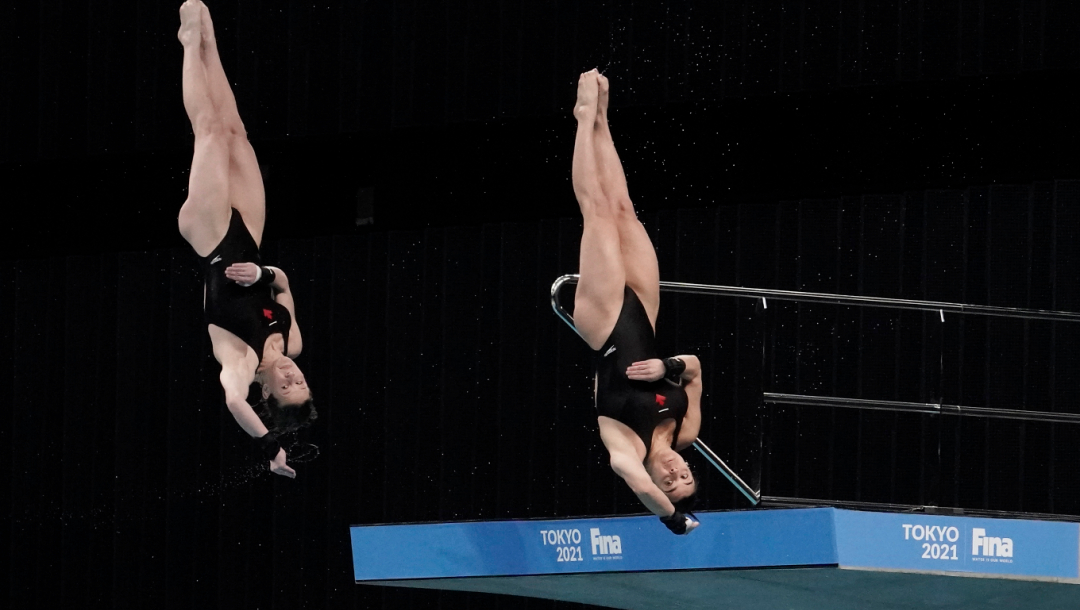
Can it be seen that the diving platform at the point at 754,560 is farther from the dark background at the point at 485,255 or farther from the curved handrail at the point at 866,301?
the curved handrail at the point at 866,301

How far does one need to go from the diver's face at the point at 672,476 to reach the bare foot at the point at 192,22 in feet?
8.54

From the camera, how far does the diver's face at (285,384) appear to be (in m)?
6.41

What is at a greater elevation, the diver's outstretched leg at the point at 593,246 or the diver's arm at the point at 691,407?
the diver's outstretched leg at the point at 593,246

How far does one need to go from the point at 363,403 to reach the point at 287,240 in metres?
1.19

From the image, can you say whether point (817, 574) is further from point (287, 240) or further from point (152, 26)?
point (152, 26)

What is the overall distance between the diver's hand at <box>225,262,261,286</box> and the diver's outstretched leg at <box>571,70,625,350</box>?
133 cm

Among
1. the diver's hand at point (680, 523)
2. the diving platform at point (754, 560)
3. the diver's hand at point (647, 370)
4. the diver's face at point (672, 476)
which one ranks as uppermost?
the diver's hand at point (647, 370)

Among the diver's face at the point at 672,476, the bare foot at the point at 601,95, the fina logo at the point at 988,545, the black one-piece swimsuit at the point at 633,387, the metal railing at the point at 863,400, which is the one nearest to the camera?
the fina logo at the point at 988,545

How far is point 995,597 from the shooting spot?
262 inches

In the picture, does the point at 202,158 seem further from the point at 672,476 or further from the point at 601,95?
the point at 672,476

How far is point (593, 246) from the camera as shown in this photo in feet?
21.6

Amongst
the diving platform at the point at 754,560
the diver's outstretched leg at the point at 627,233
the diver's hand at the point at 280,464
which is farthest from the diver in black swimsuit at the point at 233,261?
the diver's outstretched leg at the point at 627,233

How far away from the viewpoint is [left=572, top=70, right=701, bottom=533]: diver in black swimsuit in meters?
6.35

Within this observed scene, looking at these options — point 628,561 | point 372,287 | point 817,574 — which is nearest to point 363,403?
point 372,287
